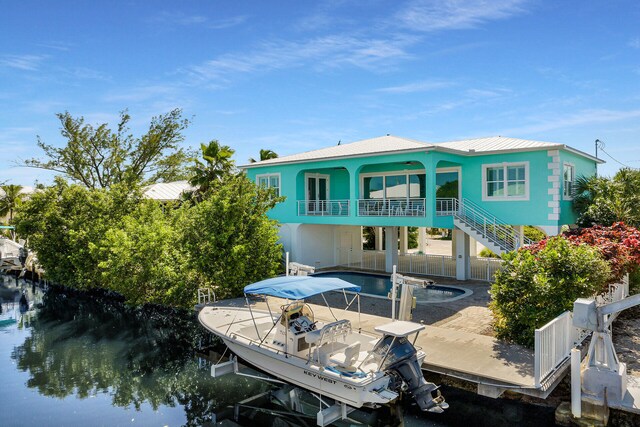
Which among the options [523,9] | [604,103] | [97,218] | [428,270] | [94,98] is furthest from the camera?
[94,98]

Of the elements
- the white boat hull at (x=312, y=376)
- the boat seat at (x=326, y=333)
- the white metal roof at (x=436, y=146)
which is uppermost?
the white metal roof at (x=436, y=146)

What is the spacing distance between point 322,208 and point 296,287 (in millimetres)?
13478

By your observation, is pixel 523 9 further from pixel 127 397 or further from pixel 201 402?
pixel 127 397

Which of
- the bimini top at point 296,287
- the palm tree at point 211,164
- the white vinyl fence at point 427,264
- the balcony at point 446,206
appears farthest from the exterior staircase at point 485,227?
the palm tree at point 211,164

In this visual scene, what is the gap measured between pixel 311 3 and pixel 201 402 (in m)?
13.2

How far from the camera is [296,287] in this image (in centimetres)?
1048

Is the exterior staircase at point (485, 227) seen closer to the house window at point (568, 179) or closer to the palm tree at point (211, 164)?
the house window at point (568, 179)

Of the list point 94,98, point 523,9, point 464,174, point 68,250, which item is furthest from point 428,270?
point 94,98

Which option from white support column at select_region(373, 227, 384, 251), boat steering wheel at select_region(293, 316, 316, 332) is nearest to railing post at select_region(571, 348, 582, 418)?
boat steering wheel at select_region(293, 316, 316, 332)

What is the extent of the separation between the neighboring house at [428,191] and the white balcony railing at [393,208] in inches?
2.0

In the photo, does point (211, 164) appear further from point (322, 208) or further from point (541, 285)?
point (541, 285)

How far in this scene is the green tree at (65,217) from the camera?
2344 centimetres

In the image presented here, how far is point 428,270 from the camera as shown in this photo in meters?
21.7

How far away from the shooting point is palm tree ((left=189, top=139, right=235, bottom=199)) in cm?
2884
